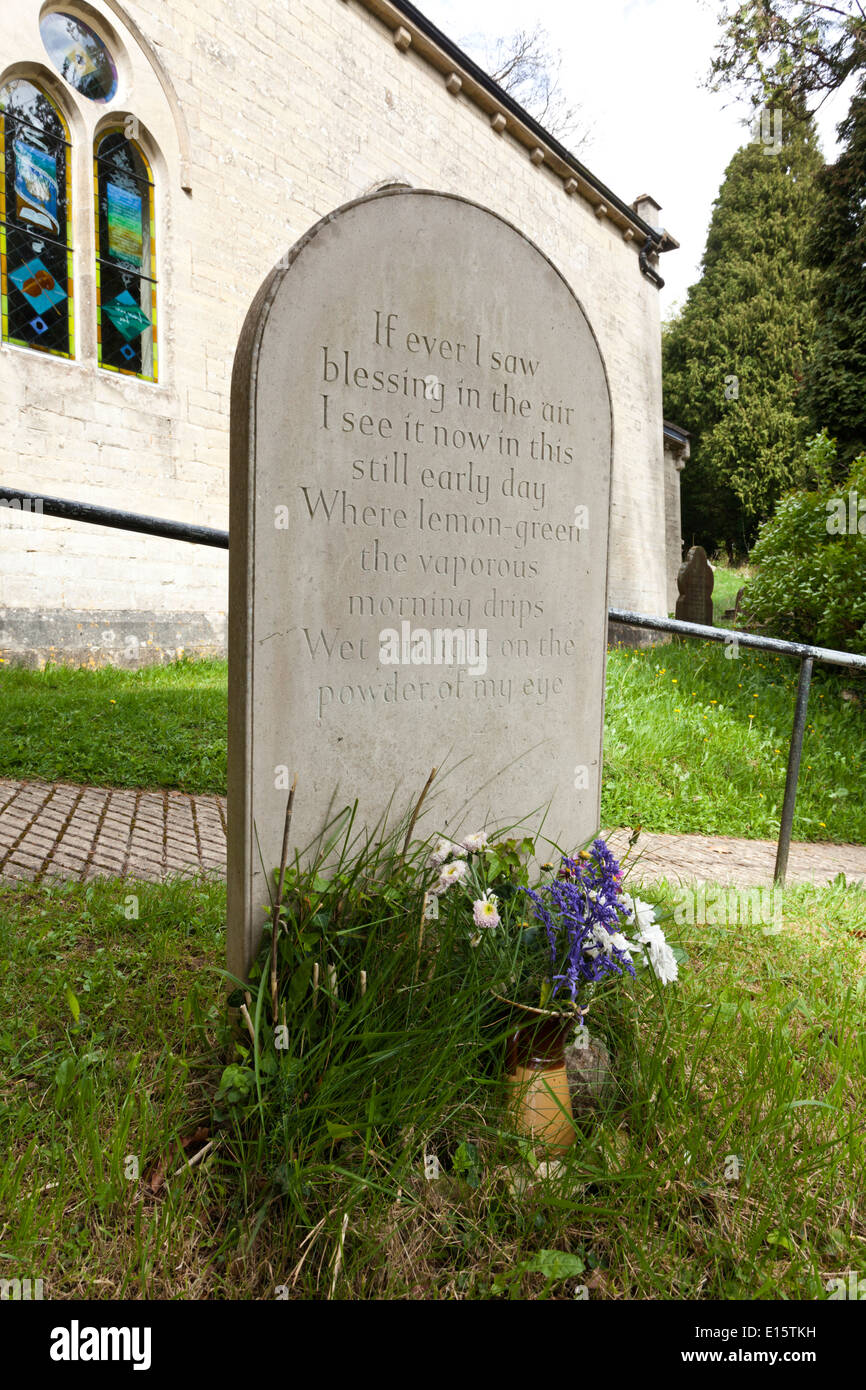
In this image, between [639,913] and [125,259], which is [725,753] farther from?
[125,259]

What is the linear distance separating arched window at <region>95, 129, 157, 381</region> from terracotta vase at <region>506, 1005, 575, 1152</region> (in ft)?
26.3

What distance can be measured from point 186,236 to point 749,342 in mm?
25806

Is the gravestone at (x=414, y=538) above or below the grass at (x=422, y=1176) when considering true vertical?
above

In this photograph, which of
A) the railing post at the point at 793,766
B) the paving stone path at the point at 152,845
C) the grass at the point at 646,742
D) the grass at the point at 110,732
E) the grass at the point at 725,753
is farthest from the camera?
the grass at the point at 725,753

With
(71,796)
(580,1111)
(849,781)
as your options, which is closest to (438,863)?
(580,1111)

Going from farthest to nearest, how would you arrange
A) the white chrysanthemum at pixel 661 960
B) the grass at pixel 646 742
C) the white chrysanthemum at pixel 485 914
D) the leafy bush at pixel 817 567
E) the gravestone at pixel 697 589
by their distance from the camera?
the gravestone at pixel 697 589
the leafy bush at pixel 817 567
the grass at pixel 646 742
the white chrysanthemum at pixel 661 960
the white chrysanthemum at pixel 485 914

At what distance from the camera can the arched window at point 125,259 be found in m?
8.05

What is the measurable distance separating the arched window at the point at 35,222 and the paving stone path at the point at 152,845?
199 inches

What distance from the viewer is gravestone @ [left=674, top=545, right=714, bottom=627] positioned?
12.6 m

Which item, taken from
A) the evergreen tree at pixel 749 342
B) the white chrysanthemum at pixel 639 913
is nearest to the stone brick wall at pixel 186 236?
the white chrysanthemum at pixel 639 913

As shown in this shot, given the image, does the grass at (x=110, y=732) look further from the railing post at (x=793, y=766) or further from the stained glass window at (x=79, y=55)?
the stained glass window at (x=79, y=55)

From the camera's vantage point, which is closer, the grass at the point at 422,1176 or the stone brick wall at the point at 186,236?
the grass at the point at 422,1176

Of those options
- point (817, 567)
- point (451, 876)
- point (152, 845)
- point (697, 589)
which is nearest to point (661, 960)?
point (451, 876)

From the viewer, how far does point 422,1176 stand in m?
1.64
